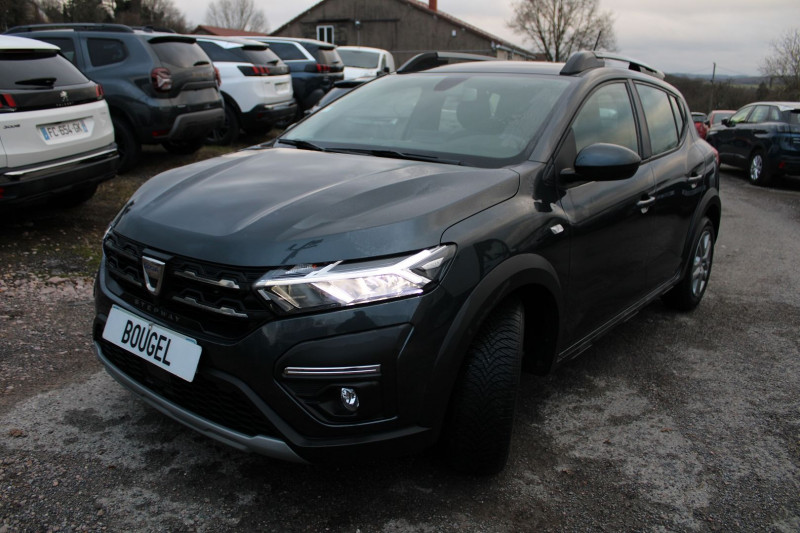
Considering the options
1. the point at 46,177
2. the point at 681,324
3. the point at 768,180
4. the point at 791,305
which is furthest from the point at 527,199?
the point at 768,180

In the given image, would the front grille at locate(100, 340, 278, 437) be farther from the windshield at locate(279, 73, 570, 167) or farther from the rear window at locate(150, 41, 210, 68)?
the rear window at locate(150, 41, 210, 68)

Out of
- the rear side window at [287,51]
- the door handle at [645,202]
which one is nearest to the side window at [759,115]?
the rear side window at [287,51]

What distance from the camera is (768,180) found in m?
12.0

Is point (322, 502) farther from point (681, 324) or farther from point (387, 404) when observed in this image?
point (681, 324)

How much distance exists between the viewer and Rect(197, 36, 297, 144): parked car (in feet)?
33.4

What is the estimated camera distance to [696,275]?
4.55m

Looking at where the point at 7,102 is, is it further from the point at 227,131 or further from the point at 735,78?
the point at 735,78

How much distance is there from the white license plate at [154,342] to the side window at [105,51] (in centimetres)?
623

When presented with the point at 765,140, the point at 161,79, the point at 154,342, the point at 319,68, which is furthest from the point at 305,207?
the point at 765,140

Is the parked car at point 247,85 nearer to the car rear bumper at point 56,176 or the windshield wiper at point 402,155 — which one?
the car rear bumper at point 56,176

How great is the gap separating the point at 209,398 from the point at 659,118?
3.20m

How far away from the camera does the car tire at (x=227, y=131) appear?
10164 mm

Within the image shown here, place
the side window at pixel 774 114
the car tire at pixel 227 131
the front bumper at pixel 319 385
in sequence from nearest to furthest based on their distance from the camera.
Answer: the front bumper at pixel 319 385 < the car tire at pixel 227 131 < the side window at pixel 774 114

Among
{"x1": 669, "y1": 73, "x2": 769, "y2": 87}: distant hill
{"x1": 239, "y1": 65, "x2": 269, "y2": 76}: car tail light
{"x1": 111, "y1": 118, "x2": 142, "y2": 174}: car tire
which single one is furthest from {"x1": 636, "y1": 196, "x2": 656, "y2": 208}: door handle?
{"x1": 669, "y1": 73, "x2": 769, "y2": 87}: distant hill
